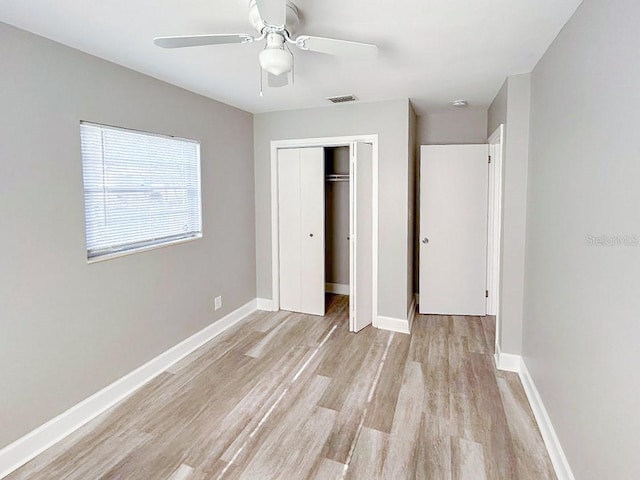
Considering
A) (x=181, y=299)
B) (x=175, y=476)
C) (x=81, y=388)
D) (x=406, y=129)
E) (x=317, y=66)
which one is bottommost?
(x=175, y=476)

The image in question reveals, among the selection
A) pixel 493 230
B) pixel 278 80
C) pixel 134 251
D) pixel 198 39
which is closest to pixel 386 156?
pixel 493 230

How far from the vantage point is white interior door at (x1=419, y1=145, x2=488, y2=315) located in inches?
167

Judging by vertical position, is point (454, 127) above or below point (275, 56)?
above

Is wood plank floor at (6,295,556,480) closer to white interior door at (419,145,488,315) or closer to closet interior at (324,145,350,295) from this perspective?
white interior door at (419,145,488,315)

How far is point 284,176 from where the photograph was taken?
4.41 meters

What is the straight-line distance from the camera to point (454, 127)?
457 cm

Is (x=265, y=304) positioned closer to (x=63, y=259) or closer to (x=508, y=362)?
(x=63, y=259)

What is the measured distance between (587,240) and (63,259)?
2.92 m

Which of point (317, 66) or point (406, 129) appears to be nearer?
point (317, 66)

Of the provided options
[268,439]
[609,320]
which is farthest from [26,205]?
[609,320]

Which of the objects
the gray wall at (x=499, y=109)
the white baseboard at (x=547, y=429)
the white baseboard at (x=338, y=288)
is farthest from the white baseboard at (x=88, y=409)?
the gray wall at (x=499, y=109)

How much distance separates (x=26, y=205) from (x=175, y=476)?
68.3 inches

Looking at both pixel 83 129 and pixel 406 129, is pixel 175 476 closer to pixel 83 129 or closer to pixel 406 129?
pixel 83 129

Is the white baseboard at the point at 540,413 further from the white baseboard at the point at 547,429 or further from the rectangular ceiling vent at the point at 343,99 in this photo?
the rectangular ceiling vent at the point at 343,99
